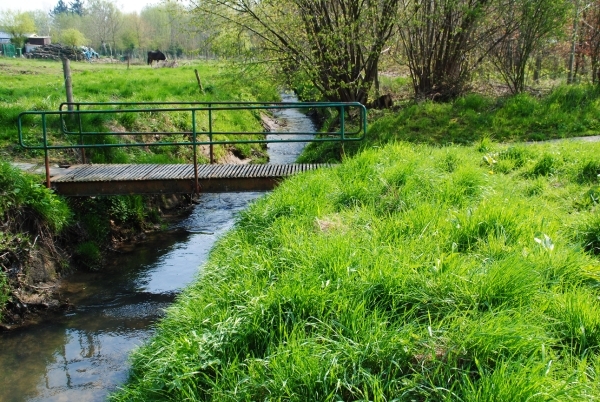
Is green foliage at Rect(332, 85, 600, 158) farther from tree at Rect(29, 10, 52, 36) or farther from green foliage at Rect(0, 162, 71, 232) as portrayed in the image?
tree at Rect(29, 10, 52, 36)

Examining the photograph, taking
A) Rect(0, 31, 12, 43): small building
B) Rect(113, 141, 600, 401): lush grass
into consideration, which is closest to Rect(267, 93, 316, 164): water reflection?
Rect(113, 141, 600, 401): lush grass

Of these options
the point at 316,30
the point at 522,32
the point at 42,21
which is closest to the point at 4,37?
the point at 42,21

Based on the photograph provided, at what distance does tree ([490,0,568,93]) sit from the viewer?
13484 millimetres

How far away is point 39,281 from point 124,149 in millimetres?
4805

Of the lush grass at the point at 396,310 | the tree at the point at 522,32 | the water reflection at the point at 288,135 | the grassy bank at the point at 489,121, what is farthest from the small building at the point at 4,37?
the lush grass at the point at 396,310

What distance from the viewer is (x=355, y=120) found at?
14547 mm

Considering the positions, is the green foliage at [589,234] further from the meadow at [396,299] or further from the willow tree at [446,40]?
the willow tree at [446,40]

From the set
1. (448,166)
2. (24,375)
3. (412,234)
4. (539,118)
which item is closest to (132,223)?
(24,375)

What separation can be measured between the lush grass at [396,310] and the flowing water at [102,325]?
1153 millimetres

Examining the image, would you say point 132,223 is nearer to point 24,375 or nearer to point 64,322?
point 64,322

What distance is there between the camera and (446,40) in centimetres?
1431

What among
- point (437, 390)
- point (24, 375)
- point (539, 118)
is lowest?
point (24, 375)

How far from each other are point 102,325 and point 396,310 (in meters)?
4.39

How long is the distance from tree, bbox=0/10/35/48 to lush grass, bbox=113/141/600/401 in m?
64.0
